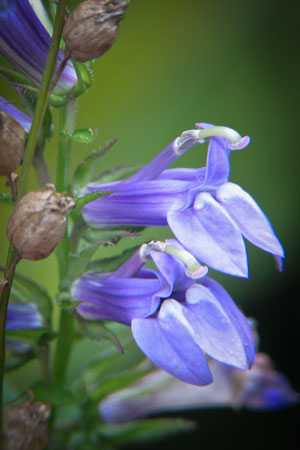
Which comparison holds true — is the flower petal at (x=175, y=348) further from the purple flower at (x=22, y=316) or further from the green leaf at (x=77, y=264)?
the purple flower at (x=22, y=316)

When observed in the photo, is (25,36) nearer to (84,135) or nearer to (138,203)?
(84,135)

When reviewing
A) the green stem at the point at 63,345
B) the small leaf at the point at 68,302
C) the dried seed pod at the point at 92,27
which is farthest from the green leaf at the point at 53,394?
the dried seed pod at the point at 92,27

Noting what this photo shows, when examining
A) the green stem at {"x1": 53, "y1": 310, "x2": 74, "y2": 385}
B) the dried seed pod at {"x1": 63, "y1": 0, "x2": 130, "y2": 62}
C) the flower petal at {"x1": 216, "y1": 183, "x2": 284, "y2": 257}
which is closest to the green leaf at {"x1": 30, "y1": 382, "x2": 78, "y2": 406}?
the green stem at {"x1": 53, "y1": 310, "x2": 74, "y2": 385}

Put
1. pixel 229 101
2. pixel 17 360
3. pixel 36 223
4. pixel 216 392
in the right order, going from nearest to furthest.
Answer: pixel 36 223 < pixel 17 360 < pixel 216 392 < pixel 229 101

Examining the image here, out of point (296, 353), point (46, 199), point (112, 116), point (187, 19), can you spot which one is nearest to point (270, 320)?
point (296, 353)

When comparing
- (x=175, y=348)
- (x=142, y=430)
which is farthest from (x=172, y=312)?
(x=142, y=430)

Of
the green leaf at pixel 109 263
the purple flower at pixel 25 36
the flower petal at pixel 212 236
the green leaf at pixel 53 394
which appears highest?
the purple flower at pixel 25 36
